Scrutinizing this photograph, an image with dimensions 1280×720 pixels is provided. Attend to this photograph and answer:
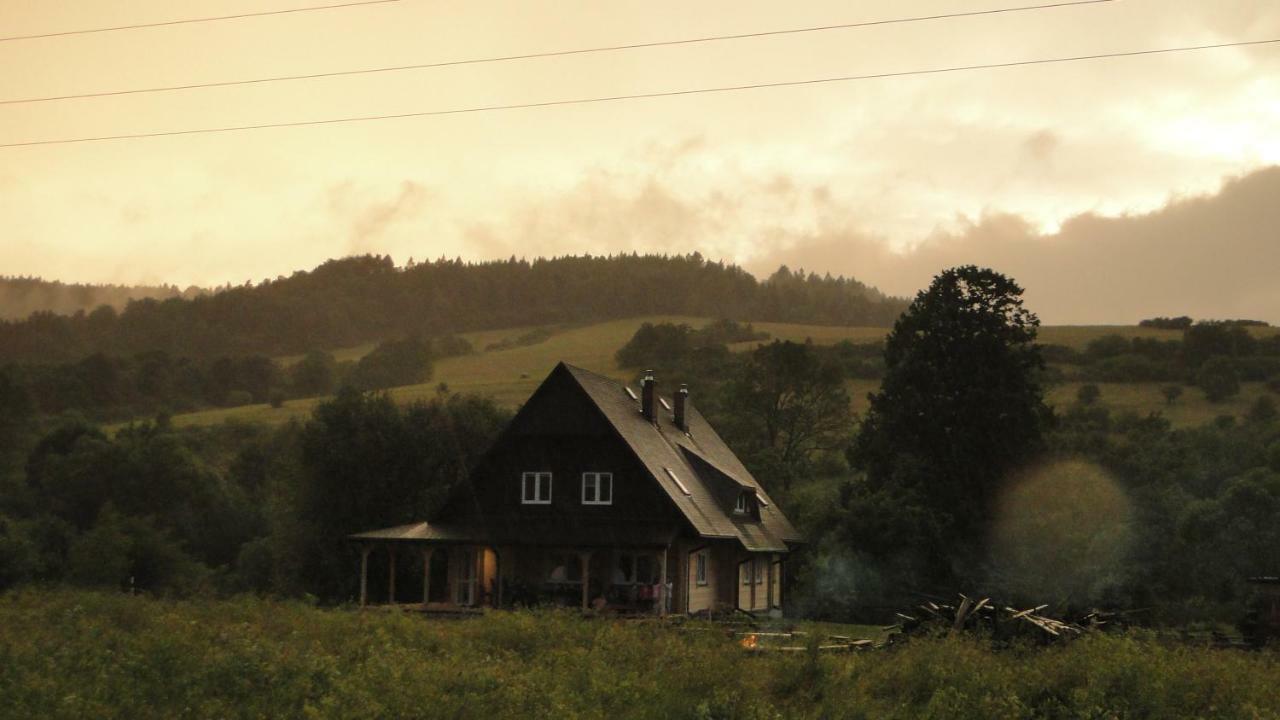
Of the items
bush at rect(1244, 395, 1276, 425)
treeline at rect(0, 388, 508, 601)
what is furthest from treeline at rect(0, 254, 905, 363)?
treeline at rect(0, 388, 508, 601)

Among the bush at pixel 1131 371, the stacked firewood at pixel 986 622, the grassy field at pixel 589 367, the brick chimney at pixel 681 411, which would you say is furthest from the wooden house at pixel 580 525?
the bush at pixel 1131 371

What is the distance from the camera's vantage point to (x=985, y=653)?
23969 mm

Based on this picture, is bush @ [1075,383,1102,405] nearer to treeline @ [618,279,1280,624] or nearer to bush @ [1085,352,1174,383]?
bush @ [1085,352,1174,383]

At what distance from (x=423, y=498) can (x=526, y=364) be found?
211 ft

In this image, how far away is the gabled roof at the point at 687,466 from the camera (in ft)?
143

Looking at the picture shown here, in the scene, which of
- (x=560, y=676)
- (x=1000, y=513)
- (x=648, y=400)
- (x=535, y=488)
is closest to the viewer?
(x=560, y=676)

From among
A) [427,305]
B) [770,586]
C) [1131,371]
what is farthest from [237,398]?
[770,586]

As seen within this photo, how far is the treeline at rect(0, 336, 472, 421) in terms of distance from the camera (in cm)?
11444

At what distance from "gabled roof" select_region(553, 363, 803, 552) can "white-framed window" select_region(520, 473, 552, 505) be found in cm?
313

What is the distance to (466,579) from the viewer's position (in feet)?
149

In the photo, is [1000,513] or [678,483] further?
[1000,513]

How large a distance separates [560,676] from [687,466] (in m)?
27.6

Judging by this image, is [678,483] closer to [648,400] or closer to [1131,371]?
[648,400]

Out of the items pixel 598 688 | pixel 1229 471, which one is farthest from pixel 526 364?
pixel 598 688
